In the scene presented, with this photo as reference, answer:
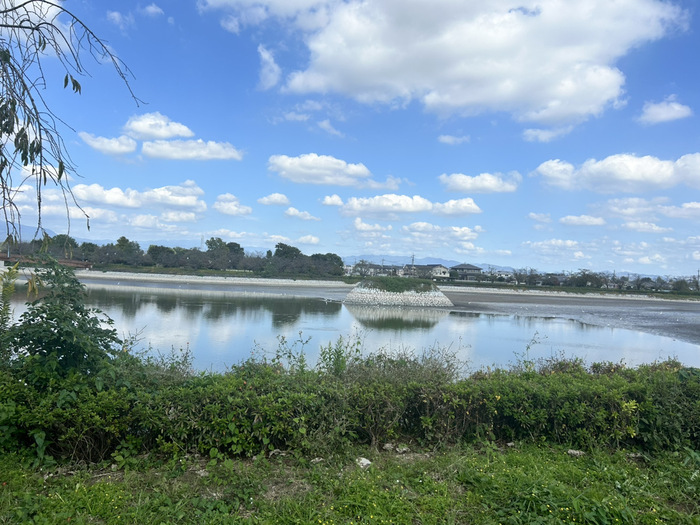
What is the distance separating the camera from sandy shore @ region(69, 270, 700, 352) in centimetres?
4216

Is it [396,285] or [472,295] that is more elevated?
[396,285]

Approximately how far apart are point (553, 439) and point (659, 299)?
83.7 metres

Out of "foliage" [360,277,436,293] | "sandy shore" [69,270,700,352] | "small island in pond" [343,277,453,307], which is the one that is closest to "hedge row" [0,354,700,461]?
"sandy shore" [69,270,700,352]

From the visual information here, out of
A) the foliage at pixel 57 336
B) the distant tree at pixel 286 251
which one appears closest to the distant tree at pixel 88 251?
the distant tree at pixel 286 251

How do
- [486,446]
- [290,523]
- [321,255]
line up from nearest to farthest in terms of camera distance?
[290,523], [486,446], [321,255]

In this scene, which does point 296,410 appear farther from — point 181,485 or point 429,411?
point 429,411

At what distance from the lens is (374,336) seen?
18.9 m

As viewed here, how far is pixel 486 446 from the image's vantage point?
4680 mm

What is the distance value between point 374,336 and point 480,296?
4236 centimetres

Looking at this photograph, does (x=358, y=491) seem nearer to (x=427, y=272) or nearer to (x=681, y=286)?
(x=681, y=286)

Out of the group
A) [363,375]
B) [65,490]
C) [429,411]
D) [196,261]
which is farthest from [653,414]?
[196,261]

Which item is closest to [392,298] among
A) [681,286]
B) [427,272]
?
[427,272]

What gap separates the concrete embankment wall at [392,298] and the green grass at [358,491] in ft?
120

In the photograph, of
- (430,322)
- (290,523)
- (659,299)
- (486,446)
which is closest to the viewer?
(290,523)
